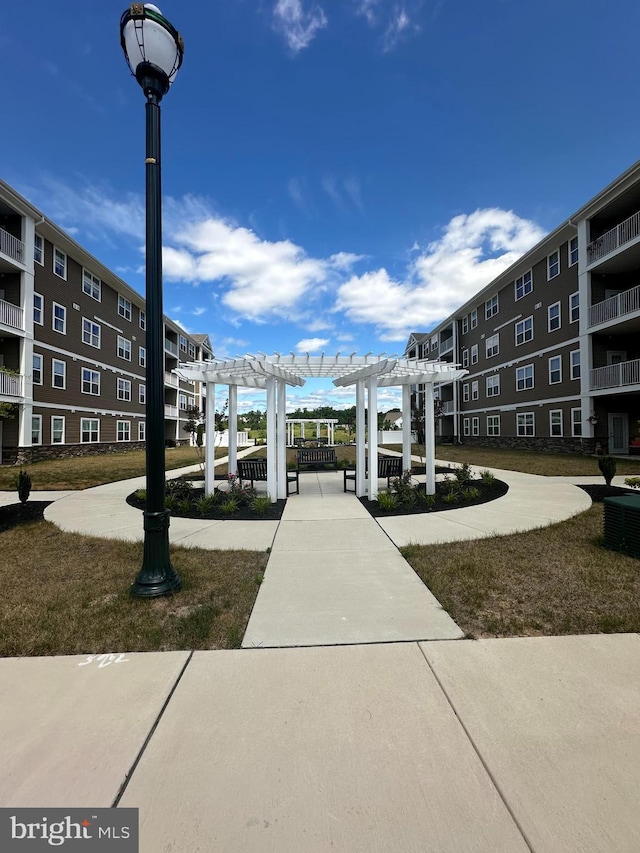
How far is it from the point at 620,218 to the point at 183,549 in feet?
84.5

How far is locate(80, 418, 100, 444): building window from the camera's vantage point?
2388 centimetres

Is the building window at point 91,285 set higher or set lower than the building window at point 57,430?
higher

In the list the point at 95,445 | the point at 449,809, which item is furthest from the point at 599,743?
the point at 95,445

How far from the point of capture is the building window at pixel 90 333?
24203mm

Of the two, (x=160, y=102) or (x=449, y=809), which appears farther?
(x=160, y=102)

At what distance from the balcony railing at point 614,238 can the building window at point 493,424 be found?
43.1 feet

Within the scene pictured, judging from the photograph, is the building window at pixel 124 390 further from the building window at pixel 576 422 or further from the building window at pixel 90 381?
the building window at pixel 576 422

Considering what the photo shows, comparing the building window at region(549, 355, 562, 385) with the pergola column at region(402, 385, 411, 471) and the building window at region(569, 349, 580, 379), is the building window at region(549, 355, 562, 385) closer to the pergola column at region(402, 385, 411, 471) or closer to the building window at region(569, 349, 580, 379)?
the building window at region(569, 349, 580, 379)

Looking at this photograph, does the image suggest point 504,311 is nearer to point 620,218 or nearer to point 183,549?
point 620,218

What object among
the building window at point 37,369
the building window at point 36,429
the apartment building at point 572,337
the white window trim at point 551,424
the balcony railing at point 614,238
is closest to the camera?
the balcony railing at point 614,238

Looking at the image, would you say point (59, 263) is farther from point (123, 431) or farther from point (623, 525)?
point (623, 525)

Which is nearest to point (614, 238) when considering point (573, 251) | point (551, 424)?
point (573, 251)

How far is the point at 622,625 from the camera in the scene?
3.29 m

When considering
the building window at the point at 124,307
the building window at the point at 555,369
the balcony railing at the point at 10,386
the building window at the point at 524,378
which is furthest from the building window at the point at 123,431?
the building window at the point at 555,369
